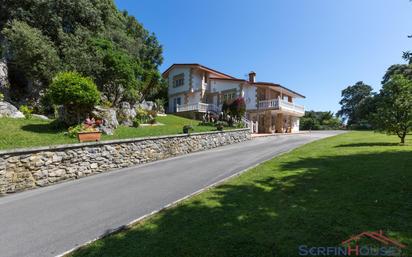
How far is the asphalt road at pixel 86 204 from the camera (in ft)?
14.5

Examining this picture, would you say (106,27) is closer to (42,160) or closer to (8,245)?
(42,160)

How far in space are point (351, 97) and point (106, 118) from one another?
63219 millimetres

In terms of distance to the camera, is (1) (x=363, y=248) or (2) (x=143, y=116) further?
(2) (x=143, y=116)

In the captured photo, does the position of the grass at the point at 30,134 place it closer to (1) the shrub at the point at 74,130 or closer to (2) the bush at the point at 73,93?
(1) the shrub at the point at 74,130

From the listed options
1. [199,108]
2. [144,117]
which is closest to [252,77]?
[199,108]

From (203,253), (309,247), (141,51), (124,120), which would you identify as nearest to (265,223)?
(309,247)

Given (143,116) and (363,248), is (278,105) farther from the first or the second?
(363,248)

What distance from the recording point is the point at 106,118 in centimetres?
1447

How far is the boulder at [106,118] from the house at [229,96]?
15084mm

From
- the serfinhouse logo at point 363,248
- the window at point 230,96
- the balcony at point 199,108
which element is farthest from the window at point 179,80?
the serfinhouse logo at point 363,248

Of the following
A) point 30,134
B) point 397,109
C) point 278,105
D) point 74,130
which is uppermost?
point 278,105

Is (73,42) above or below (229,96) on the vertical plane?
above

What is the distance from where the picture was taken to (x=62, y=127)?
45.6ft

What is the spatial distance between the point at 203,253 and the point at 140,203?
3.06m
